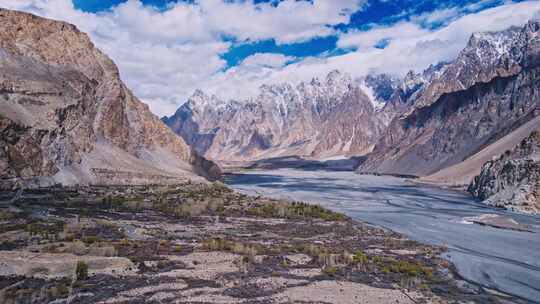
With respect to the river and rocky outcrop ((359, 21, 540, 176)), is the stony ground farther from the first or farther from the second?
rocky outcrop ((359, 21, 540, 176))

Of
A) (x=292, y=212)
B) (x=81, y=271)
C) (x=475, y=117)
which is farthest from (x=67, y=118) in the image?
(x=475, y=117)

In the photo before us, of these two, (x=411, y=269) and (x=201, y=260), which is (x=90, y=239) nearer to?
(x=201, y=260)

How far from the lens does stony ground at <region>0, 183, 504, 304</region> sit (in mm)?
22781

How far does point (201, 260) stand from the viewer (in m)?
29.4

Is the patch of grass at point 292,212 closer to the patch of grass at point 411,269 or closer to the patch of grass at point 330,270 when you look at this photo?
the patch of grass at point 411,269

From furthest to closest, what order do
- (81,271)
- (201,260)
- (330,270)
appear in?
1. (201,260)
2. (330,270)
3. (81,271)

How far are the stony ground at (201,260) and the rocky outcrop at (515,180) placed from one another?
23.5 m

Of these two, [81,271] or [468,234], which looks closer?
[81,271]

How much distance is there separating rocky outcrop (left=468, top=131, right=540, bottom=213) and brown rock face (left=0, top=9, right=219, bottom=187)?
48.9 m

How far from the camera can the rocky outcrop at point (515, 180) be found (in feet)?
200

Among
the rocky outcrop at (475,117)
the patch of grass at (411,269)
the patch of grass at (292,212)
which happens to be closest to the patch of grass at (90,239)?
the patch of grass at (411,269)

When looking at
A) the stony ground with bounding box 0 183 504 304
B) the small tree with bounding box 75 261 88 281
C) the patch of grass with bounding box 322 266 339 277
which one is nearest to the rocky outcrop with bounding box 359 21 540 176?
the stony ground with bounding box 0 183 504 304

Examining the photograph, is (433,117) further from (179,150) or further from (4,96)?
(4,96)

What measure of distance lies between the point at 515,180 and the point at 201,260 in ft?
162
